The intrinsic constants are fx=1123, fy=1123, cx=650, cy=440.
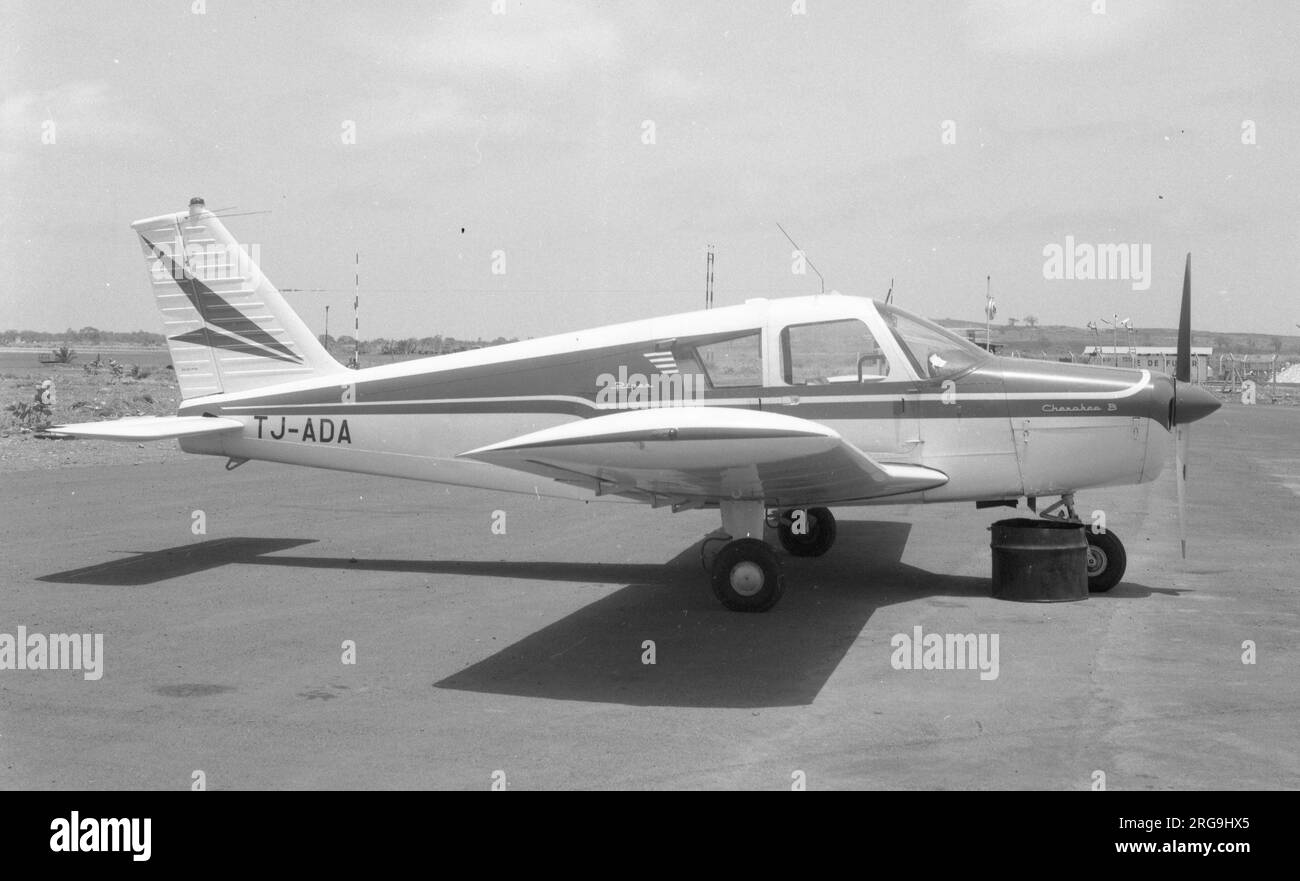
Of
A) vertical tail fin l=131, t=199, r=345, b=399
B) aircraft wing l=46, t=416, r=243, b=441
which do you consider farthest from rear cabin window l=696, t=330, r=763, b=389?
aircraft wing l=46, t=416, r=243, b=441

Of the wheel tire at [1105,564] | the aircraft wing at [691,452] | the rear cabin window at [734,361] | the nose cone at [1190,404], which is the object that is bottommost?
the wheel tire at [1105,564]

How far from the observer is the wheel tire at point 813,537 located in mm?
10953

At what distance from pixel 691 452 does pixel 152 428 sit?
5857 millimetres

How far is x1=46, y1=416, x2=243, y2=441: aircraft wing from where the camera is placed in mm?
9797

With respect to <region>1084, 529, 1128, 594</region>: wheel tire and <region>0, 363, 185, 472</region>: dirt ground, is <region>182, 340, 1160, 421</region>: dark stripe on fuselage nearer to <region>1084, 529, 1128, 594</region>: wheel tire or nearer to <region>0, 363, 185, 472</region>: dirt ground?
<region>1084, 529, 1128, 594</region>: wheel tire

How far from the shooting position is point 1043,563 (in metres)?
8.69

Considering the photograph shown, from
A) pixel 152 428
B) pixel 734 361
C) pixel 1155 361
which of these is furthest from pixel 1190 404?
pixel 1155 361

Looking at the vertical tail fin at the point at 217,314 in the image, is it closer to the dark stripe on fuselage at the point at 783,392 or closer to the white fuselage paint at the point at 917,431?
the dark stripe on fuselage at the point at 783,392

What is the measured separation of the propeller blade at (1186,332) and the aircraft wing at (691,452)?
10.1 ft

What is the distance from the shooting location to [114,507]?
45.5ft

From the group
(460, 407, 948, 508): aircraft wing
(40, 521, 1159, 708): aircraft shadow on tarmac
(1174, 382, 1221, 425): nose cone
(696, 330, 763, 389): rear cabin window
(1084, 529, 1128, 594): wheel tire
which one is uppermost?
(696, 330, 763, 389): rear cabin window

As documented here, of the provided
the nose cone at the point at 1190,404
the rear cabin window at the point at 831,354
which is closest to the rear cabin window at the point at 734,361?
the rear cabin window at the point at 831,354

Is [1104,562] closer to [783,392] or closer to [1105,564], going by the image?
[1105,564]

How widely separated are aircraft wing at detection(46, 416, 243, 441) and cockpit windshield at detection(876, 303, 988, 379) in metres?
6.17
